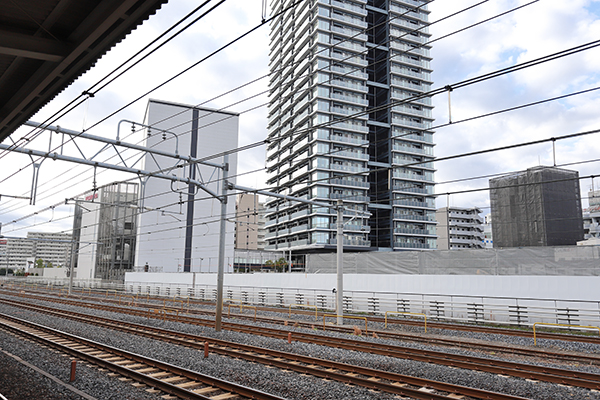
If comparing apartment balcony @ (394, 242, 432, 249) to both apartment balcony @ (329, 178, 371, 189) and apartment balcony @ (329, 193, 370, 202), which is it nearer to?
apartment balcony @ (329, 193, 370, 202)

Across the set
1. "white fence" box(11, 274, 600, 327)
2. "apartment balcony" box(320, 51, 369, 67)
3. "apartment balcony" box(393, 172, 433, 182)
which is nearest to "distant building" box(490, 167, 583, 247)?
"white fence" box(11, 274, 600, 327)

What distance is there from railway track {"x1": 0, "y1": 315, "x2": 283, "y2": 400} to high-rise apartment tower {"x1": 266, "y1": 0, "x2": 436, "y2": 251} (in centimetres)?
6048

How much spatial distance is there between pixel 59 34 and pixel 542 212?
4919 cm

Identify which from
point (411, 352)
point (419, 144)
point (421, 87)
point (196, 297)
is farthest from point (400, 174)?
point (411, 352)

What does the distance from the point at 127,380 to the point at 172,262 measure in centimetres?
6583

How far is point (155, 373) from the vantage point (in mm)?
11406

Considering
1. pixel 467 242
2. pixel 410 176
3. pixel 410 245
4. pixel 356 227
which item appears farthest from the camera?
pixel 467 242

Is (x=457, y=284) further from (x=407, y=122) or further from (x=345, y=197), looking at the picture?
(x=407, y=122)

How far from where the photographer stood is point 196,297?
43.0 meters

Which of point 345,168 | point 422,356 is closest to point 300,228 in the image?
point 345,168

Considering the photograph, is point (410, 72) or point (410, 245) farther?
point (410, 72)

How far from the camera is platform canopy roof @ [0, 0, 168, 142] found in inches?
265

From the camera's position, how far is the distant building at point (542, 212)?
4522cm

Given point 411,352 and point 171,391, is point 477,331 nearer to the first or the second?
point 411,352
